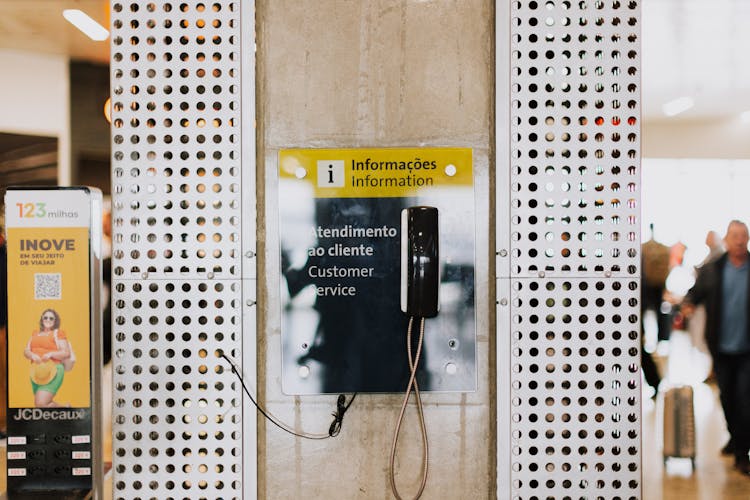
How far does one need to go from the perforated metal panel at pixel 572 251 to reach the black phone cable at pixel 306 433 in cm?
65

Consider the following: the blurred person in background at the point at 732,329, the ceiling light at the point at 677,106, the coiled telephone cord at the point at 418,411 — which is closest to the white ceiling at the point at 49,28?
the coiled telephone cord at the point at 418,411

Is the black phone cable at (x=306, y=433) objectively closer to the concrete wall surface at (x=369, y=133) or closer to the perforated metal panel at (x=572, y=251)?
the concrete wall surface at (x=369, y=133)

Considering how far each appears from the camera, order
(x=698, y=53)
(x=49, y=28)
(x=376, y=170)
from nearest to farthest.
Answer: (x=376, y=170) → (x=49, y=28) → (x=698, y=53)

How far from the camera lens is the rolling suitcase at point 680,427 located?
4750 millimetres

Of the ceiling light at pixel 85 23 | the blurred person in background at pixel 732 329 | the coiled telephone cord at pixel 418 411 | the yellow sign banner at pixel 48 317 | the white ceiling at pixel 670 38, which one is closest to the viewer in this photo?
the yellow sign banner at pixel 48 317

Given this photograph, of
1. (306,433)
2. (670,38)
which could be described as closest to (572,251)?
(306,433)

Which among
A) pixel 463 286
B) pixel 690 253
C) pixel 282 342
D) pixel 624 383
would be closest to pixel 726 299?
pixel 624 383

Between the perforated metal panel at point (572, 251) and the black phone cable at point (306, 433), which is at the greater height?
the perforated metal panel at point (572, 251)

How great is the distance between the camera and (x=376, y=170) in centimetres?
220

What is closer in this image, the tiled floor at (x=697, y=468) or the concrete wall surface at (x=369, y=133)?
the concrete wall surface at (x=369, y=133)

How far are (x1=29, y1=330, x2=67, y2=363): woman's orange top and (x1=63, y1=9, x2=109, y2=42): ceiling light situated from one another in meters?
4.83

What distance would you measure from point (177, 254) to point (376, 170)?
87 centimetres

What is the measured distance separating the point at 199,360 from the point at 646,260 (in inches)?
243

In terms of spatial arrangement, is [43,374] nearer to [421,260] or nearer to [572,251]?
[421,260]
